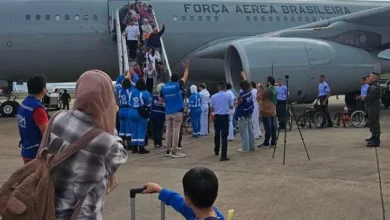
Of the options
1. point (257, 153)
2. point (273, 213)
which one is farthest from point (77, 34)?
point (273, 213)

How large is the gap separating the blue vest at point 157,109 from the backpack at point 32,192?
24.8 feet

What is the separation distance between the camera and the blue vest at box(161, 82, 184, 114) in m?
8.71

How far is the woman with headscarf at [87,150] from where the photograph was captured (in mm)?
2340

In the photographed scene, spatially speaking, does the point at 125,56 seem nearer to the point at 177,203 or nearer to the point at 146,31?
the point at 146,31

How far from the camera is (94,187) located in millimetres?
2389

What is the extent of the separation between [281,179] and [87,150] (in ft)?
A: 14.8

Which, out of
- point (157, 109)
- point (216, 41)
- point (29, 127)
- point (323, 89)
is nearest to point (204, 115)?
point (157, 109)

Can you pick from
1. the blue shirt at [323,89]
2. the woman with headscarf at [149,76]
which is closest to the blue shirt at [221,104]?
the blue shirt at [323,89]

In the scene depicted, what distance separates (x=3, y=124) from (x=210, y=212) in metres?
13.5

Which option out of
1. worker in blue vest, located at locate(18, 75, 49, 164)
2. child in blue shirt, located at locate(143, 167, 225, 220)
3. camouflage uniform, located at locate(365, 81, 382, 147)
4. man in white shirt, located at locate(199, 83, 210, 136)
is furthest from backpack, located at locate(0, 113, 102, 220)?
man in white shirt, located at locate(199, 83, 210, 136)

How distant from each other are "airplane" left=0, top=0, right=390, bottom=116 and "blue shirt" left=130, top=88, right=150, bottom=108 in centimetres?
442

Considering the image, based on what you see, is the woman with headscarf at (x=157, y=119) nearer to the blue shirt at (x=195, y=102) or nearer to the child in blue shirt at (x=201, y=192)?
the blue shirt at (x=195, y=102)

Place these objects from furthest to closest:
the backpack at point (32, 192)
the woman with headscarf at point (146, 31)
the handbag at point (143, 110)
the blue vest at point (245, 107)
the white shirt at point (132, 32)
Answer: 1. the woman with headscarf at point (146, 31)
2. the white shirt at point (132, 32)
3. the handbag at point (143, 110)
4. the blue vest at point (245, 107)
5. the backpack at point (32, 192)

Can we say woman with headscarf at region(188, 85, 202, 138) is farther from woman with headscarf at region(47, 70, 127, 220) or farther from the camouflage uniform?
woman with headscarf at region(47, 70, 127, 220)
